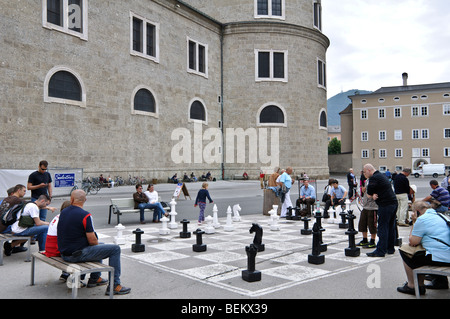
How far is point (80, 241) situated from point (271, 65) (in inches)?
1376

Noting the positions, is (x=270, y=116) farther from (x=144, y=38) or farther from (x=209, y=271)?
(x=209, y=271)

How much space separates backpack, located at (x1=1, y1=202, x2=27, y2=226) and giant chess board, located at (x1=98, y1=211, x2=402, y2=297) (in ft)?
Answer: 7.28

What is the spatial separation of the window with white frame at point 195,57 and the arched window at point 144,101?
5502 mm

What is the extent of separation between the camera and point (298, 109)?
38938mm

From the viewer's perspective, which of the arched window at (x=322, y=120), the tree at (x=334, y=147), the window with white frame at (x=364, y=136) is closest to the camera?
the arched window at (x=322, y=120)

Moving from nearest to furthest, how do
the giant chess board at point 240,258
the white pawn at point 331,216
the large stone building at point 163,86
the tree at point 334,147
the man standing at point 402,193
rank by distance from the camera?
the giant chess board at point 240,258, the man standing at point 402,193, the white pawn at point 331,216, the large stone building at point 163,86, the tree at point 334,147

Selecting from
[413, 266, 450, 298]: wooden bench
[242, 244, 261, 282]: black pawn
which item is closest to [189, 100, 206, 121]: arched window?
[242, 244, 261, 282]: black pawn

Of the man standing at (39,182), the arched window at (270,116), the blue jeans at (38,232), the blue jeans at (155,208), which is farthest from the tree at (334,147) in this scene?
the blue jeans at (38,232)

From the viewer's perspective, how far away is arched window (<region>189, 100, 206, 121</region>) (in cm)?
3453

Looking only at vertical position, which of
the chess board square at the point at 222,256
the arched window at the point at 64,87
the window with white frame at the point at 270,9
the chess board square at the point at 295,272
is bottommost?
the chess board square at the point at 295,272

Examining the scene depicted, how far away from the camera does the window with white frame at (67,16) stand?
2273 centimetres

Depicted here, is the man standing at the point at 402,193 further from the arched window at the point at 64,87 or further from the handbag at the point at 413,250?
the arched window at the point at 64,87

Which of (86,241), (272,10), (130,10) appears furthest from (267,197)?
(272,10)

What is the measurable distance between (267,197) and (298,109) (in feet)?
85.0
